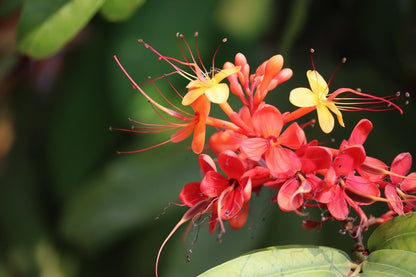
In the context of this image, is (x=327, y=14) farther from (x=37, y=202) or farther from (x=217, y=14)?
(x=37, y=202)

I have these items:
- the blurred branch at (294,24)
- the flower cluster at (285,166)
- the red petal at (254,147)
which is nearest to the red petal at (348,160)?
the flower cluster at (285,166)

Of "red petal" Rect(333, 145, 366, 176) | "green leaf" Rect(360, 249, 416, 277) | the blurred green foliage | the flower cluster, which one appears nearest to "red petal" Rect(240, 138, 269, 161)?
the flower cluster

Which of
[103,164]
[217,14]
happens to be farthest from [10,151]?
[217,14]

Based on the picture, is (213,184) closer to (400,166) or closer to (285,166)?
(285,166)

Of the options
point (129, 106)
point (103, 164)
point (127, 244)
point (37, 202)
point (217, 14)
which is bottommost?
point (127, 244)

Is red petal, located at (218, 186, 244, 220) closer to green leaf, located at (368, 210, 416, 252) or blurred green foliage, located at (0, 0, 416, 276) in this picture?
green leaf, located at (368, 210, 416, 252)
